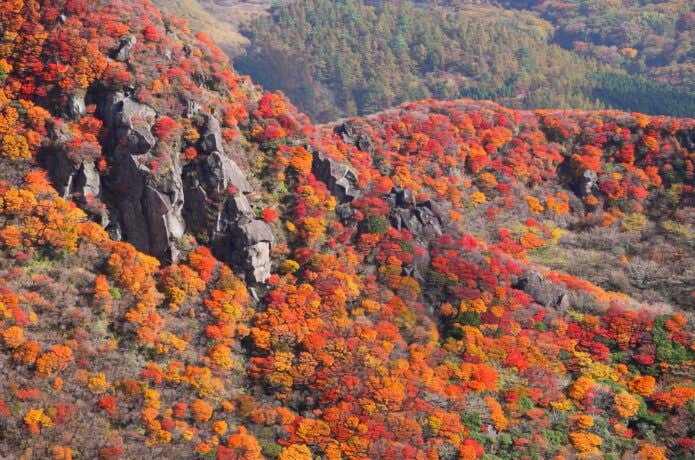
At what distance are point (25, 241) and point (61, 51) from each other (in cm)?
2729

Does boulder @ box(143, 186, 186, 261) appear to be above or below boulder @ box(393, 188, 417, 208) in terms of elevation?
below

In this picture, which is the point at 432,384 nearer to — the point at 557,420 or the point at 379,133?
the point at 557,420

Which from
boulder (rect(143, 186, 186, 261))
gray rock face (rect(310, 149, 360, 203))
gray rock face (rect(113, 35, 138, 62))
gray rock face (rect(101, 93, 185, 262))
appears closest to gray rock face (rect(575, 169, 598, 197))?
gray rock face (rect(310, 149, 360, 203))

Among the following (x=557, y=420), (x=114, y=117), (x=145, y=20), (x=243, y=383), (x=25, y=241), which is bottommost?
(x=243, y=383)

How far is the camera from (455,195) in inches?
4518

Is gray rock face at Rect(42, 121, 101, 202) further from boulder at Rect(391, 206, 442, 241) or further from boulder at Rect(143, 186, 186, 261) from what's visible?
boulder at Rect(391, 206, 442, 241)

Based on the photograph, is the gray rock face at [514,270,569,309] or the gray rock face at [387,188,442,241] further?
the gray rock face at [387,188,442,241]

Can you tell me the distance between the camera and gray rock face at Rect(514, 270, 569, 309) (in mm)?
89375

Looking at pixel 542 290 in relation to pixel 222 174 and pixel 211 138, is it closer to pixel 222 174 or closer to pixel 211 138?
pixel 222 174

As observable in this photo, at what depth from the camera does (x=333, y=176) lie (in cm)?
9600

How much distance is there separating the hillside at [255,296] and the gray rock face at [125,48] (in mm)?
225

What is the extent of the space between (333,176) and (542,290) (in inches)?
1239

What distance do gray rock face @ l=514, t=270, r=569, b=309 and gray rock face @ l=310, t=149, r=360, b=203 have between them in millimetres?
25334

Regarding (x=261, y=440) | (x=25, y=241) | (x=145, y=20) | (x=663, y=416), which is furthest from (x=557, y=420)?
(x=145, y=20)
